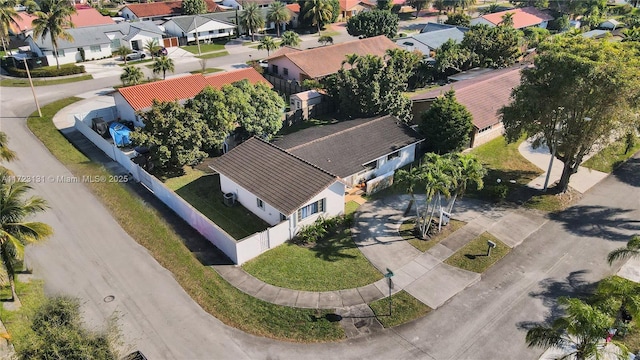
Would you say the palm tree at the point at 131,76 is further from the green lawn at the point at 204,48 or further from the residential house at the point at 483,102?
the residential house at the point at 483,102

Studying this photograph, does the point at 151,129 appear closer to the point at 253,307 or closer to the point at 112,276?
the point at 112,276

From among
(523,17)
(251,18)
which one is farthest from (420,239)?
(523,17)

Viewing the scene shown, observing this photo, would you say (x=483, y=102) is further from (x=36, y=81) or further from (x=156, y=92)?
(x=36, y=81)

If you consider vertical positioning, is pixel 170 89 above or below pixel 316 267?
above

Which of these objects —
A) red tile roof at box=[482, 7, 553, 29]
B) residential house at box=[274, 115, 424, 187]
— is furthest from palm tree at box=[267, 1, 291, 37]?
residential house at box=[274, 115, 424, 187]

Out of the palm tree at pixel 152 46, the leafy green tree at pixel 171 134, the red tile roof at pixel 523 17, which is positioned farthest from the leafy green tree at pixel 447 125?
the red tile roof at pixel 523 17

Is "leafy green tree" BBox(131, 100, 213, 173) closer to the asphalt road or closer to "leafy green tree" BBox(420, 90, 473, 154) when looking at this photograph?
the asphalt road
